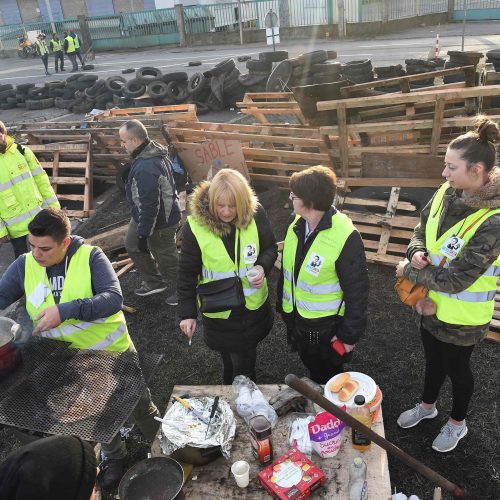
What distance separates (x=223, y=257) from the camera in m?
3.07

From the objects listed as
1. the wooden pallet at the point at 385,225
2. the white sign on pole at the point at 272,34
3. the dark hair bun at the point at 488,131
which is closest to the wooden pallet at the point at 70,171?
the wooden pallet at the point at 385,225

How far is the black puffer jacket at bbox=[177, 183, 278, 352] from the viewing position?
120 inches

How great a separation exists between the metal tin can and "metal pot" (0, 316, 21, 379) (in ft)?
4.62

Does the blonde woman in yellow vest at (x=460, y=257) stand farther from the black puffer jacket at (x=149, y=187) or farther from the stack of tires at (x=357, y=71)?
the stack of tires at (x=357, y=71)

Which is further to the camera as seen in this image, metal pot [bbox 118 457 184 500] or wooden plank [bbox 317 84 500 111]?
wooden plank [bbox 317 84 500 111]

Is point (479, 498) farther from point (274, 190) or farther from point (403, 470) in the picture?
point (274, 190)

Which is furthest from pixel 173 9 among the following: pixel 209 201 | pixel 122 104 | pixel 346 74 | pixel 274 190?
pixel 209 201

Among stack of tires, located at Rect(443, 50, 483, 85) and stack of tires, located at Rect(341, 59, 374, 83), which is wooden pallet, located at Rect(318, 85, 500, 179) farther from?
stack of tires, located at Rect(341, 59, 374, 83)

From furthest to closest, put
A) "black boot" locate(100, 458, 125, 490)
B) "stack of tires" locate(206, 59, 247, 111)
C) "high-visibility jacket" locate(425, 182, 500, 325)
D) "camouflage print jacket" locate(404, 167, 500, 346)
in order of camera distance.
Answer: "stack of tires" locate(206, 59, 247, 111)
"black boot" locate(100, 458, 125, 490)
"high-visibility jacket" locate(425, 182, 500, 325)
"camouflage print jacket" locate(404, 167, 500, 346)

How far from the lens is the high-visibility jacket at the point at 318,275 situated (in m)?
2.84

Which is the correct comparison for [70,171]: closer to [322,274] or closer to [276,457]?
[322,274]

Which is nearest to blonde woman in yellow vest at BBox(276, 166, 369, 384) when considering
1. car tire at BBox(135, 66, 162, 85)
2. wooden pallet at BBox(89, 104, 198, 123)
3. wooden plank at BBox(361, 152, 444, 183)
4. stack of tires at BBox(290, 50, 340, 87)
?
wooden plank at BBox(361, 152, 444, 183)

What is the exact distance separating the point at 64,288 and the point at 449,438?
9.33 feet

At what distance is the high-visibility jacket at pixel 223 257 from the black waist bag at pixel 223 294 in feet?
0.11
